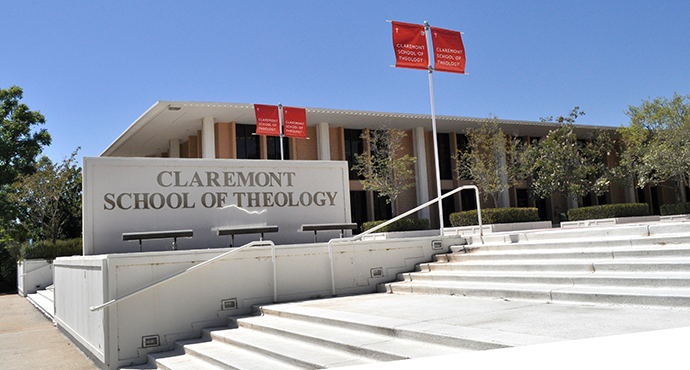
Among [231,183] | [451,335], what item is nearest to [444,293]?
[451,335]

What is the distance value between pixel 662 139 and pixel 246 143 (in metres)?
20.8

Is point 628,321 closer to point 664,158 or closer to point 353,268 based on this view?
point 353,268

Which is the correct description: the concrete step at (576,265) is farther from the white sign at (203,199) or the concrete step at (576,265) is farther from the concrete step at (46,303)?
the concrete step at (46,303)

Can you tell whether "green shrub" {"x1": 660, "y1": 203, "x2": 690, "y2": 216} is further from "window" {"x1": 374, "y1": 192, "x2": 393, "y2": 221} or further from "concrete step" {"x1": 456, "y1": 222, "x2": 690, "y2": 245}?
"concrete step" {"x1": 456, "y1": 222, "x2": 690, "y2": 245}

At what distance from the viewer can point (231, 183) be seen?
440 inches

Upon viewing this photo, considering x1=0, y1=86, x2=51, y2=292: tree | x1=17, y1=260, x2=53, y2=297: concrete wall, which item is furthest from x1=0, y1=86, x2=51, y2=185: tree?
x1=17, y1=260, x2=53, y2=297: concrete wall

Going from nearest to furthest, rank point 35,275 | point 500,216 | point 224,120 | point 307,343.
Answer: point 307,343
point 500,216
point 35,275
point 224,120

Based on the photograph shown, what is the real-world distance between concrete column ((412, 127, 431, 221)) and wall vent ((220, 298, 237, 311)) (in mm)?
23621

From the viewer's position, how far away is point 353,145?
31.4m

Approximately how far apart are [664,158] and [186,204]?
2302 centimetres

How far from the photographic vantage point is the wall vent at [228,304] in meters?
8.76

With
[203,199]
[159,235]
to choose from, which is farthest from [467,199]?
[159,235]

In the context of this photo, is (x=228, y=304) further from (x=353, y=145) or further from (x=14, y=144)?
(x=14, y=144)

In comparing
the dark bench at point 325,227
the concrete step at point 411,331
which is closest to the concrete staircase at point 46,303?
the dark bench at point 325,227
